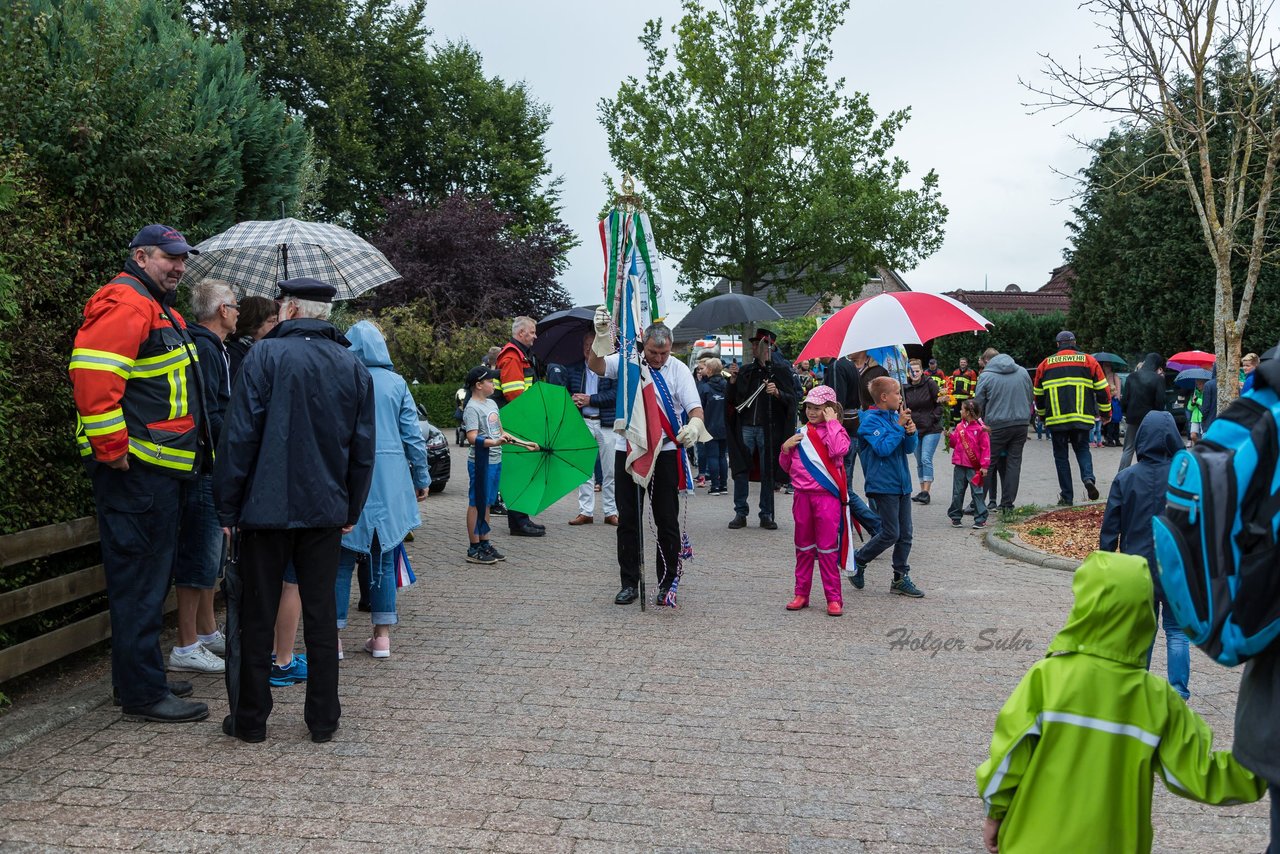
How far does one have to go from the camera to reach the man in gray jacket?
12.0m

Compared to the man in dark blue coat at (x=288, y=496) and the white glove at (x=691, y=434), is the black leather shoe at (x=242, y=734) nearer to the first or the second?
the man in dark blue coat at (x=288, y=496)

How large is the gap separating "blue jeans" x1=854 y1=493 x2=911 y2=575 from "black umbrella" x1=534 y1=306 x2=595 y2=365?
4.56 m

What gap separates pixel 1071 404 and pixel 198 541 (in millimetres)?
10060

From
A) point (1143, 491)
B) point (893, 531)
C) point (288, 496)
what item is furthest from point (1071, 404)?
point (288, 496)

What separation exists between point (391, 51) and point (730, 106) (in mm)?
16885

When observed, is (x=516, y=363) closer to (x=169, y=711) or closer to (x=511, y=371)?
(x=511, y=371)

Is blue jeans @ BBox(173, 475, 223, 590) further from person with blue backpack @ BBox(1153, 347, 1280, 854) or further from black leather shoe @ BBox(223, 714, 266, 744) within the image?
person with blue backpack @ BBox(1153, 347, 1280, 854)

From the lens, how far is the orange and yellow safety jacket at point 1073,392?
488 inches

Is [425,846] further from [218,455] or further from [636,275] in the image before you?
[636,275]

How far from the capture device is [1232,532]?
7.27 feet

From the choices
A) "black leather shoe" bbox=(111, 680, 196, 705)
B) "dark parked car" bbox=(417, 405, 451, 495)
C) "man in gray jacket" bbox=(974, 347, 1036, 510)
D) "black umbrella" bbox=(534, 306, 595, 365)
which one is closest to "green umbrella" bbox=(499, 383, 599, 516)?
"black umbrella" bbox=(534, 306, 595, 365)

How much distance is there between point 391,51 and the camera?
39.6m

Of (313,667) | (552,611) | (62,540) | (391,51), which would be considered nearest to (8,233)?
(62,540)

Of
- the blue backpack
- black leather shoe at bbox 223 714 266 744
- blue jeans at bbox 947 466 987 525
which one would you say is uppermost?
the blue backpack
